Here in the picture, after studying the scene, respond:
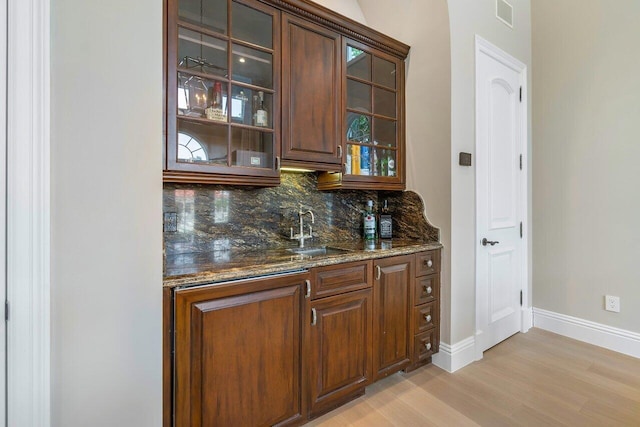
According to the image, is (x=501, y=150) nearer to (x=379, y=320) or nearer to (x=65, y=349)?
(x=379, y=320)

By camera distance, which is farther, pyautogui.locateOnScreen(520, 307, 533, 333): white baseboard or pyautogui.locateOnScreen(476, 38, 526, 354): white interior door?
pyautogui.locateOnScreen(520, 307, 533, 333): white baseboard

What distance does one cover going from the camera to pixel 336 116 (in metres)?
2.08

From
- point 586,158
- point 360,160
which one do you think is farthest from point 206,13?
point 586,158

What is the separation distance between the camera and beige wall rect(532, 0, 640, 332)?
2.41 metres

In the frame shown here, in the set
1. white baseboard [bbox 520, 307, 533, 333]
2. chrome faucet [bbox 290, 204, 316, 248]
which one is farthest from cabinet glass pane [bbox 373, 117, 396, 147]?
white baseboard [bbox 520, 307, 533, 333]

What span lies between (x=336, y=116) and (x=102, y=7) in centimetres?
136

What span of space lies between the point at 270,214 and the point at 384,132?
112 centimetres

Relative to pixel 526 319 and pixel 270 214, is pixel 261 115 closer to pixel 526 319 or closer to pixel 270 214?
pixel 270 214

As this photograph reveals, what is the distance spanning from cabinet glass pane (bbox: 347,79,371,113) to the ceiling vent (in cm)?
145

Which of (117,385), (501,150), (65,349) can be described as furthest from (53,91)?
(501,150)

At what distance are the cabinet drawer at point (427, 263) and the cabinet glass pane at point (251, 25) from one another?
1.71 m

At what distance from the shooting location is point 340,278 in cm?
174

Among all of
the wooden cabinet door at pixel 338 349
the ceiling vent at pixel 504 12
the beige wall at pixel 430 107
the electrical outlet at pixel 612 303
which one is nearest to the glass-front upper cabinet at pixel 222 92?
the wooden cabinet door at pixel 338 349

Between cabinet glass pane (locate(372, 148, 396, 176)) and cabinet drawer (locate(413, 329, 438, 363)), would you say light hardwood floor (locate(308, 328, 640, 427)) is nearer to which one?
cabinet drawer (locate(413, 329, 438, 363))
